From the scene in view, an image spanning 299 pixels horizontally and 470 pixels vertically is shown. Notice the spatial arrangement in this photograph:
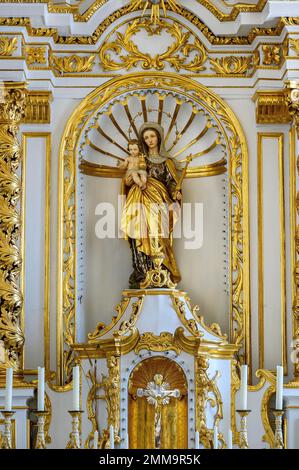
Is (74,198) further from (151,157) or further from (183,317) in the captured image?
(183,317)

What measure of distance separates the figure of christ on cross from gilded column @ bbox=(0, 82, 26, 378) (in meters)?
1.27

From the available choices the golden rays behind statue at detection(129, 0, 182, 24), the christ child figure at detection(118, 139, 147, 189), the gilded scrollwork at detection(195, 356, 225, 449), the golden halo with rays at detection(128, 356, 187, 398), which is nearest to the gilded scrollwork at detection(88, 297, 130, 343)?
the golden halo with rays at detection(128, 356, 187, 398)

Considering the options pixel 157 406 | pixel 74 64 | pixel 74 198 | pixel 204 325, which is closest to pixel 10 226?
pixel 74 198

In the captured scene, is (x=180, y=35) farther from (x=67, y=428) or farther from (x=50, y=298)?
(x=67, y=428)

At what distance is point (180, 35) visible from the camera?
42.7ft

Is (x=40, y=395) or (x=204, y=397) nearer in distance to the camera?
(x=40, y=395)

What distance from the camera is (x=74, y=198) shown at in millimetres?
12688

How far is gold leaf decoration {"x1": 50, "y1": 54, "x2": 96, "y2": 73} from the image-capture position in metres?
12.9

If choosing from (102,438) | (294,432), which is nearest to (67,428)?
(102,438)

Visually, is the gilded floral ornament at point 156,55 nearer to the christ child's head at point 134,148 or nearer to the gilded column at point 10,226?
the christ child's head at point 134,148

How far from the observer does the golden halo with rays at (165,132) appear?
510 inches

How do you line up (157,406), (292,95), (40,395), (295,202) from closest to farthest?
1. (40,395)
2. (157,406)
3. (292,95)
4. (295,202)

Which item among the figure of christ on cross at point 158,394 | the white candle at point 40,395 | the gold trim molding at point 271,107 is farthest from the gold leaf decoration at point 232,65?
the white candle at point 40,395

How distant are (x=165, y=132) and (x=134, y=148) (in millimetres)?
479
